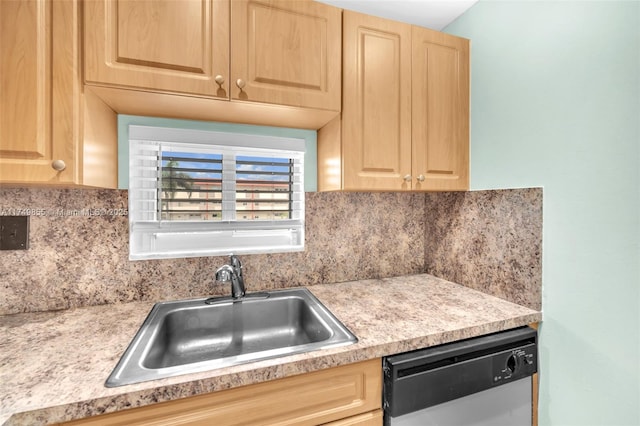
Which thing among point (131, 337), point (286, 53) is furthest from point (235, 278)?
point (286, 53)

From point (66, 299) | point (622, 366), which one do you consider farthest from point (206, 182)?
point (622, 366)

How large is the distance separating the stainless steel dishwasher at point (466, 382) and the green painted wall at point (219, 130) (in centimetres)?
99

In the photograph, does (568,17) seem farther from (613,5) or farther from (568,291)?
(568,291)

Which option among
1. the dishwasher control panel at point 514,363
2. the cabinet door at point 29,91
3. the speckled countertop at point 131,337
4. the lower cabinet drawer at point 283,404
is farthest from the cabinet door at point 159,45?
the dishwasher control panel at point 514,363

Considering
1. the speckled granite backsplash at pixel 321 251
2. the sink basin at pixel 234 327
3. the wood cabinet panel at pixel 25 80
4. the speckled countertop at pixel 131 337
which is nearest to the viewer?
the speckled countertop at pixel 131 337

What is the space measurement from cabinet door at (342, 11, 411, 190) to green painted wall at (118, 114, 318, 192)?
0.34 metres

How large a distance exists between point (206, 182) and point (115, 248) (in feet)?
1.64

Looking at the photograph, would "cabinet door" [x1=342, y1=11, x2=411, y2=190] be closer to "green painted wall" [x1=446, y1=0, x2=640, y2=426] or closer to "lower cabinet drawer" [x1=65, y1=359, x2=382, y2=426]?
"green painted wall" [x1=446, y1=0, x2=640, y2=426]

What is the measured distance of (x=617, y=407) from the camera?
1020 millimetres

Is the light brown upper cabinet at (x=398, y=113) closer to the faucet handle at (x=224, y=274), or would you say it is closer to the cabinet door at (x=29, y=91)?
the faucet handle at (x=224, y=274)

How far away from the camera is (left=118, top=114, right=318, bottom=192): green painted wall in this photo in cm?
135

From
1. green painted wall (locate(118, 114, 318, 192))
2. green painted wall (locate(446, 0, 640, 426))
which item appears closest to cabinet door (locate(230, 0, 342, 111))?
green painted wall (locate(118, 114, 318, 192))

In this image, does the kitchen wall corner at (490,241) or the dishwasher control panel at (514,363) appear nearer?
the dishwasher control panel at (514,363)

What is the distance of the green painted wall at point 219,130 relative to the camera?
1.35 m
